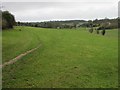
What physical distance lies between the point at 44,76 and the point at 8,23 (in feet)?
246

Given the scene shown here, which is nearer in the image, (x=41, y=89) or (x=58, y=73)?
(x=41, y=89)

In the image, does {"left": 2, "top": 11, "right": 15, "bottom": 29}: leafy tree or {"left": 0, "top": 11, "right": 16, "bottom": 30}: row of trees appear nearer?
{"left": 0, "top": 11, "right": 16, "bottom": 30}: row of trees

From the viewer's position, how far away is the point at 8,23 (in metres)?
86.3

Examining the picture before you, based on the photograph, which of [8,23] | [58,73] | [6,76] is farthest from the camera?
[8,23]

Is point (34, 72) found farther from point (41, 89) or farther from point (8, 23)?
point (8, 23)

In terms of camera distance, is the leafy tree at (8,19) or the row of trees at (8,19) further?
the leafy tree at (8,19)

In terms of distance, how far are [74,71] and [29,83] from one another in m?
4.48

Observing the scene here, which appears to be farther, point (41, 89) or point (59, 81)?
point (59, 81)

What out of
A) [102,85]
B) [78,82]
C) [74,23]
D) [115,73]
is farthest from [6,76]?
[74,23]

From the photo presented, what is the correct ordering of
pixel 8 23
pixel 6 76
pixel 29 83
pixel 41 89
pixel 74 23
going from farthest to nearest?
1. pixel 74 23
2. pixel 8 23
3. pixel 6 76
4. pixel 29 83
5. pixel 41 89

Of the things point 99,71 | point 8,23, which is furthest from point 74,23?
point 99,71

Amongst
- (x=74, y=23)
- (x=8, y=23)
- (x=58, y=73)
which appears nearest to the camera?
(x=58, y=73)

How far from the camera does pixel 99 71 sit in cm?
1594

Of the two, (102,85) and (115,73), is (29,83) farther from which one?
(115,73)
